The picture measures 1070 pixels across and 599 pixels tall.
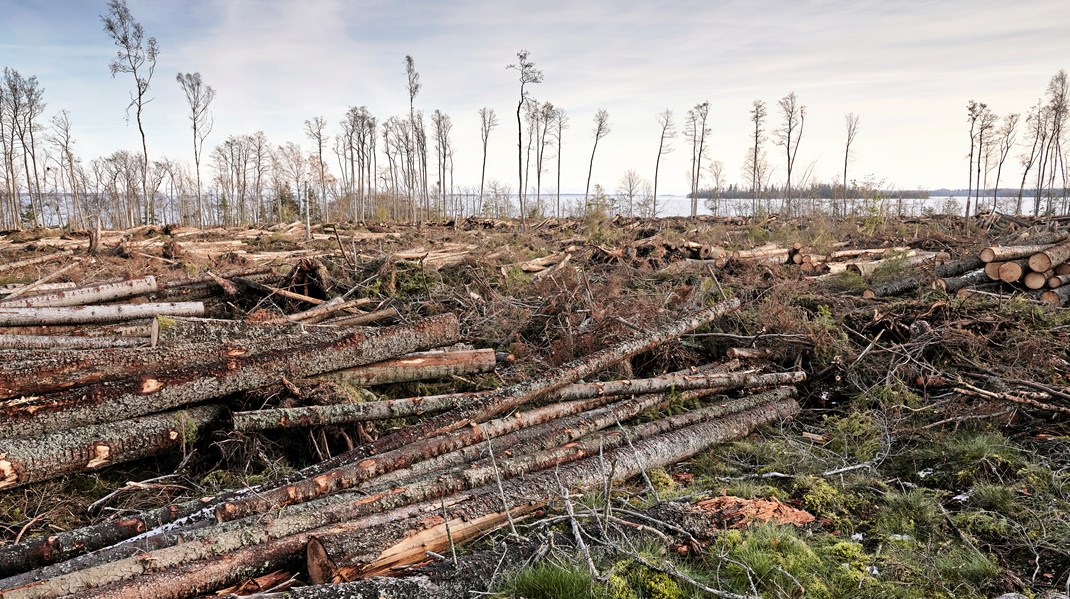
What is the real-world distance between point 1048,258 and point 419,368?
A: 8.38m

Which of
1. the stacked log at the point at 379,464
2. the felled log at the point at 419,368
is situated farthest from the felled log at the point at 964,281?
the felled log at the point at 419,368

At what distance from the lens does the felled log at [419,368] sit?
196 inches

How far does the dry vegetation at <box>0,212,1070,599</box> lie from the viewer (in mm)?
2762

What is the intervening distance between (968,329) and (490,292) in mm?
5683

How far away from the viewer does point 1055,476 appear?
12.1 feet

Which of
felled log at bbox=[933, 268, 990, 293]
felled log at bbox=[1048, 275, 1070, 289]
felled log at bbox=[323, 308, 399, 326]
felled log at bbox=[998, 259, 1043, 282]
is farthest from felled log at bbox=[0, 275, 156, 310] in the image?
felled log at bbox=[1048, 275, 1070, 289]

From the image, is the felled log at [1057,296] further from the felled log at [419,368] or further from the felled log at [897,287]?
the felled log at [419,368]

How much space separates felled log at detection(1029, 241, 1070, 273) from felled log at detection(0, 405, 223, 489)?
32.6 ft

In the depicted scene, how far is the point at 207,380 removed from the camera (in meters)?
4.18

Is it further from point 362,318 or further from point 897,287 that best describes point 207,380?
point 897,287

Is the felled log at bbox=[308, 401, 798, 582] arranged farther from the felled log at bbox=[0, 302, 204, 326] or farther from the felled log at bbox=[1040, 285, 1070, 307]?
the felled log at bbox=[1040, 285, 1070, 307]

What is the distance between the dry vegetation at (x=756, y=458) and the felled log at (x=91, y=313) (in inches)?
23.9

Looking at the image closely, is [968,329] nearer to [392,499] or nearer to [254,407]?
[392,499]

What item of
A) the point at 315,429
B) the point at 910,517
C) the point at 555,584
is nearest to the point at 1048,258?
the point at 910,517
